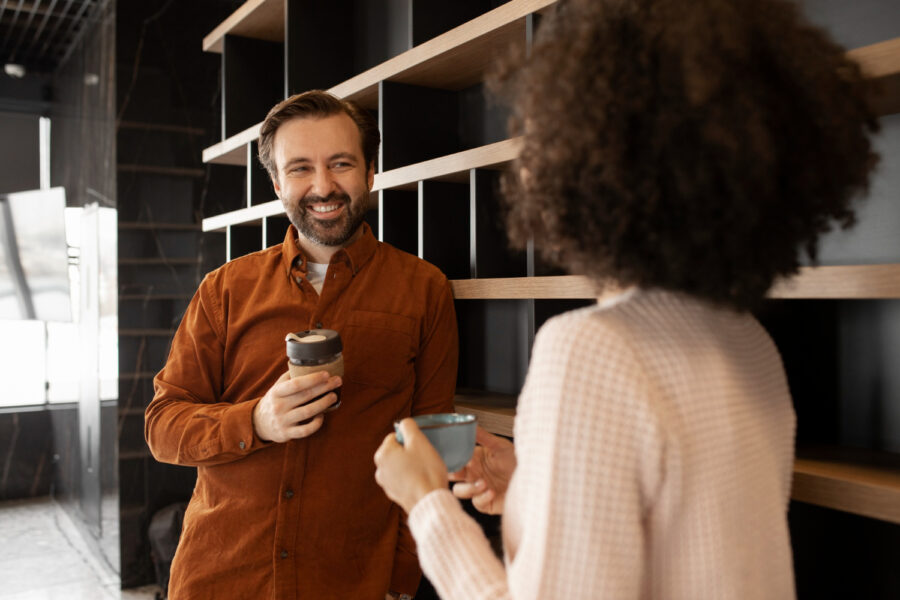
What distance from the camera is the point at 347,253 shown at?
5.40ft

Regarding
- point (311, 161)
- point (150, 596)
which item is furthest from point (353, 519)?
point (150, 596)

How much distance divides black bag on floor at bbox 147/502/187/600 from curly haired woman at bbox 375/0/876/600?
3.23 metres

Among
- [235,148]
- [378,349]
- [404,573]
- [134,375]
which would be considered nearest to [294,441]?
[378,349]

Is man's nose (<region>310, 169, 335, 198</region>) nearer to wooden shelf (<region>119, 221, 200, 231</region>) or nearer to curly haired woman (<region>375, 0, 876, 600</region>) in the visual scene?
curly haired woman (<region>375, 0, 876, 600</region>)

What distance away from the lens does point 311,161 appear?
5.37ft

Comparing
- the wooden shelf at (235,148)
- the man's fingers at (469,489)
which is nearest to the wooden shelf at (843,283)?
the man's fingers at (469,489)

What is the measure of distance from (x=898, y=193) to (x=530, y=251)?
0.69 meters

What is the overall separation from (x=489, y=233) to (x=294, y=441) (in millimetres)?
652

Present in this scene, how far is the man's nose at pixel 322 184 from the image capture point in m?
1.62

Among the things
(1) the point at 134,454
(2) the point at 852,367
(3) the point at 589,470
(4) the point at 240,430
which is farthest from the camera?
(1) the point at 134,454

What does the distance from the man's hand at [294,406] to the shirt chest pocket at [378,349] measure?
0.58 feet

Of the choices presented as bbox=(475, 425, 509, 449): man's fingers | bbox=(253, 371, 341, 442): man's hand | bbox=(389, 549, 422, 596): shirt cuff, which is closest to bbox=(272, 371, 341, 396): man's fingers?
bbox=(253, 371, 341, 442): man's hand

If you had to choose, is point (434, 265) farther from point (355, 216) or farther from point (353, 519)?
point (353, 519)

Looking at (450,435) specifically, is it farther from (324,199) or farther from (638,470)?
(324,199)
